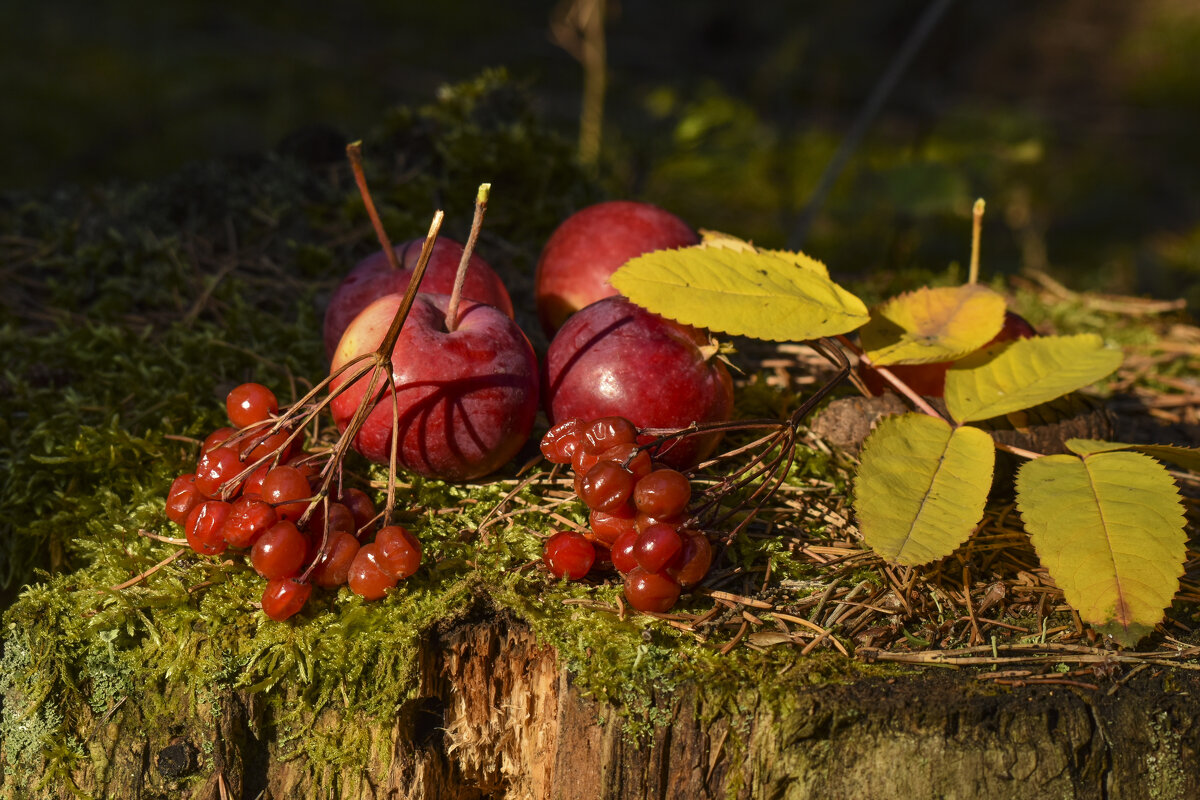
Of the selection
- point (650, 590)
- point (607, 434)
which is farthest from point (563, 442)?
point (650, 590)

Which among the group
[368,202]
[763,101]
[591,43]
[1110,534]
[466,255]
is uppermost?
[763,101]

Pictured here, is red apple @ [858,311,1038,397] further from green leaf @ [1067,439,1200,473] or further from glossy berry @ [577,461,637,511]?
glossy berry @ [577,461,637,511]

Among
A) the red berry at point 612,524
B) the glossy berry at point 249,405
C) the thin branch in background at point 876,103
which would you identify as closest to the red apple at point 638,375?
the red berry at point 612,524

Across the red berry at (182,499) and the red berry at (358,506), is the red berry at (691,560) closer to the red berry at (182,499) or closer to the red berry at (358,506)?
the red berry at (358,506)

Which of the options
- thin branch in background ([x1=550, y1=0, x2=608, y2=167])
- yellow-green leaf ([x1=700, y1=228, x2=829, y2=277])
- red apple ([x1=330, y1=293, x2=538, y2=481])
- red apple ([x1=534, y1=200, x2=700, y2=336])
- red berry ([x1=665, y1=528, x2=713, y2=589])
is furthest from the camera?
thin branch in background ([x1=550, y1=0, x2=608, y2=167])

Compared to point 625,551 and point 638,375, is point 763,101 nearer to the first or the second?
point 638,375

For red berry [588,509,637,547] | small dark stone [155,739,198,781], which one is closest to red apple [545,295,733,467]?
red berry [588,509,637,547]
